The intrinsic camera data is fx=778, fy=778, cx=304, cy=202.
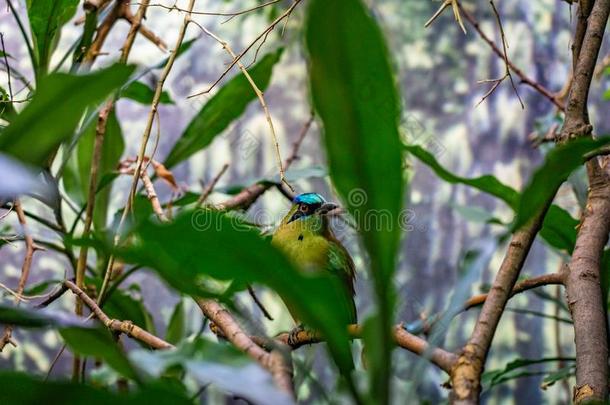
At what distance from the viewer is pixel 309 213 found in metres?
Result: 1.87

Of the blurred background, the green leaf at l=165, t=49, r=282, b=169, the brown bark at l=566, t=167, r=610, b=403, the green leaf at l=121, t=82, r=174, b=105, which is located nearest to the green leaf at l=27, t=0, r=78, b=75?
the green leaf at l=121, t=82, r=174, b=105

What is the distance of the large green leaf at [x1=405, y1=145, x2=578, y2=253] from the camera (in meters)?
1.21

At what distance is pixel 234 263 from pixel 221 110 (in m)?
1.14

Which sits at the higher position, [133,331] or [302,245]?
[302,245]

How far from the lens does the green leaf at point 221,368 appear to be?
1.65 ft

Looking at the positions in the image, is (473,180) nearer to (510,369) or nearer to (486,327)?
(510,369)

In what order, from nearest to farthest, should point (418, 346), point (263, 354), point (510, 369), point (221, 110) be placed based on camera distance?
point (263, 354), point (418, 346), point (510, 369), point (221, 110)

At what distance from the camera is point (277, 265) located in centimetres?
55

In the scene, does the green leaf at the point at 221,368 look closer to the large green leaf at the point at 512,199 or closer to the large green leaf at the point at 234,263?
the large green leaf at the point at 234,263

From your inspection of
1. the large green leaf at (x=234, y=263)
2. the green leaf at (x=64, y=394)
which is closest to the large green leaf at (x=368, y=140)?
the large green leaf at (x=234, y=263)

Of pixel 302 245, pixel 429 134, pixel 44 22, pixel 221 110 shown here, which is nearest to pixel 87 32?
pixel 44 22

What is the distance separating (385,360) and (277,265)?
105mm

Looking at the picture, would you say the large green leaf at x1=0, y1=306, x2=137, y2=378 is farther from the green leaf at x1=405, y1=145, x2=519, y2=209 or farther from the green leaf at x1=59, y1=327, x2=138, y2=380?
the green leaf at x1=405, y1=145, x2=519, y2=209

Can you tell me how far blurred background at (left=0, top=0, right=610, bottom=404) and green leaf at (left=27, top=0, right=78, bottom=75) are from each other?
1676 mm
